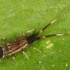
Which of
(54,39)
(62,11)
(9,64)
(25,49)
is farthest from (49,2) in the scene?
(9,64)

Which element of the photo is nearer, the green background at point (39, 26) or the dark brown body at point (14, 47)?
the green background at point (39, 26)

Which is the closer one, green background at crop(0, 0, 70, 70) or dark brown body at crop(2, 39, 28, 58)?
green background at crop(0, 0, 70, 70)

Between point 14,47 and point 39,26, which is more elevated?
point 39,26

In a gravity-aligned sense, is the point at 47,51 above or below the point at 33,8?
below

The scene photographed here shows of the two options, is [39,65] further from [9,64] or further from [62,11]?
[62,11]
